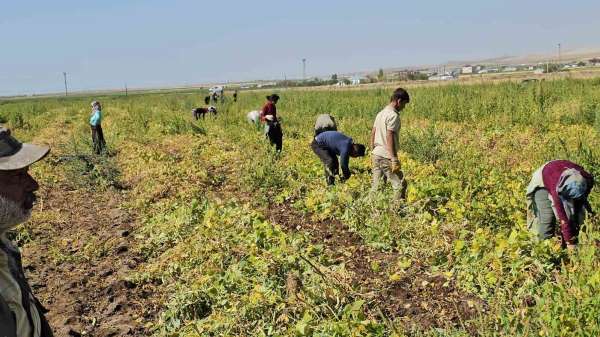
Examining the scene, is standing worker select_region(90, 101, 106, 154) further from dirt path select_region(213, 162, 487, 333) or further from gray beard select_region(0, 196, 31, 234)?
gray beard select_region(0, 196, 31, 234)

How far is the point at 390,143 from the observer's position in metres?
6.45

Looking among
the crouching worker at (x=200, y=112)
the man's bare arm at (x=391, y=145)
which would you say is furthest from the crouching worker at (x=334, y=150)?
the crouching worker at (x=200, y=112)

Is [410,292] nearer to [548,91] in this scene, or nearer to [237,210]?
[237,210]

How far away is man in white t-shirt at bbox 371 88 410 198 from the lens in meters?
6.37

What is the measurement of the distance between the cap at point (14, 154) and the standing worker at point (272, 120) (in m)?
8.56

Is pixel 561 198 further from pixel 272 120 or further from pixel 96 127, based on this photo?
pixel 96 127

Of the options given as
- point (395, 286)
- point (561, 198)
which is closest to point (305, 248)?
point (395, 286)

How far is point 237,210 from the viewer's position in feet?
21.8

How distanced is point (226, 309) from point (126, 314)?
43.0 inches

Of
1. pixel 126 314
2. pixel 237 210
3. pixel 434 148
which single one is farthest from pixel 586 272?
pixel 434 148

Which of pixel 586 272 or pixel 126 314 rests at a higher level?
pixel 586 272

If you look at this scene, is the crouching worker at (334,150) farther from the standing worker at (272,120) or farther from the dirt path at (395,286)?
the standing worker at (272,120)

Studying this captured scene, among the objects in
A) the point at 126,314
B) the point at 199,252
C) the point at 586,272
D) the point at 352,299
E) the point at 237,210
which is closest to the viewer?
the point at 586,272

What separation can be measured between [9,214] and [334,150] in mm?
6096
